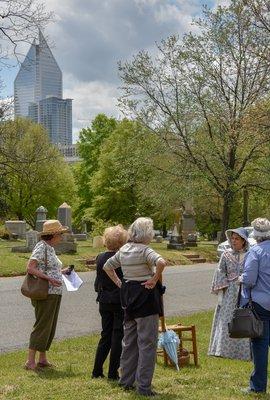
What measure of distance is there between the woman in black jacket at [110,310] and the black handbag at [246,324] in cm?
124

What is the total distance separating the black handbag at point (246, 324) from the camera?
584 centimetres

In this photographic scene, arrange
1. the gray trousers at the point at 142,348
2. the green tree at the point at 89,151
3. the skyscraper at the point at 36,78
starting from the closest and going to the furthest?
1. the gray trousers at the point at 142,348
2. the skyscraper at the point at 36,78
3. the green tree at the point at 89,151

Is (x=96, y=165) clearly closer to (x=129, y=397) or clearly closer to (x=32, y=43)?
(x=32, y=43)

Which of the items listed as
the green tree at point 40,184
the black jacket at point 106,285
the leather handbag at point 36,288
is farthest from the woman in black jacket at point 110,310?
the green tree at point 40,184

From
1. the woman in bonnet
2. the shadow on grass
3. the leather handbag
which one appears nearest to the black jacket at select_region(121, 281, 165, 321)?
the shadow on grass

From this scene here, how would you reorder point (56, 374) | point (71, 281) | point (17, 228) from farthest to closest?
point (17, 228)
point (71, 281)
point (56, 374)

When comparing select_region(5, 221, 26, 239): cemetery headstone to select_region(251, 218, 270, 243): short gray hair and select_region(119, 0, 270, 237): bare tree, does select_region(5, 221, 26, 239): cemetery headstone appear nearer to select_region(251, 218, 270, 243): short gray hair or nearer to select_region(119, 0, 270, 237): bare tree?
select_region(119, 0, 270, 237): bare tree

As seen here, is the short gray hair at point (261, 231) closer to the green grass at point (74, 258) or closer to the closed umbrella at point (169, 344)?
the closed umbrella at point (169, 344)

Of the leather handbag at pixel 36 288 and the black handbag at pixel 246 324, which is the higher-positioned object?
the leather handbag at pixel 36 288

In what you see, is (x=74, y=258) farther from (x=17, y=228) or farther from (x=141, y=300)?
(x=17, y=228)

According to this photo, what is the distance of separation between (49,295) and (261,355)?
258 centimetres

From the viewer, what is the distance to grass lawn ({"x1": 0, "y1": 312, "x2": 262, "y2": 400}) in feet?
18.9

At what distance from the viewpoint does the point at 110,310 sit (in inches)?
258

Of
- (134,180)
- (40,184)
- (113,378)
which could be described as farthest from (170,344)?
(40,184)
